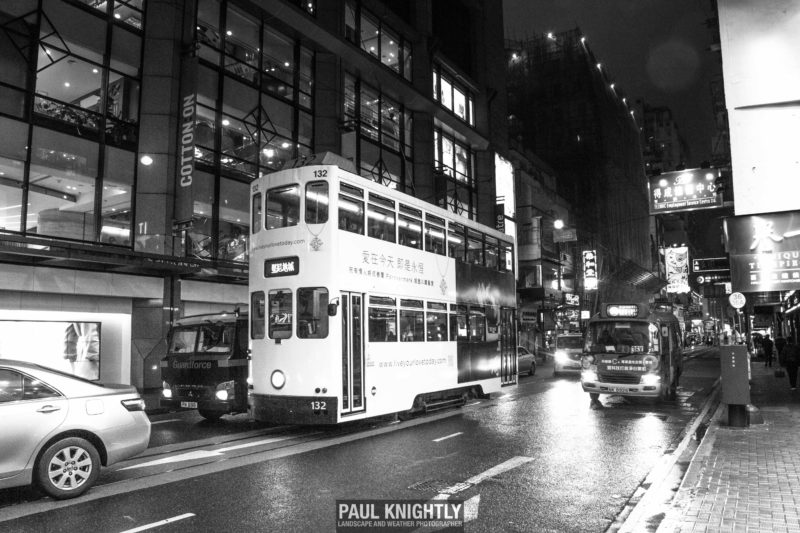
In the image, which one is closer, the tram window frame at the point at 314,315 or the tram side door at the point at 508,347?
the tram window frame at the point at 314,315

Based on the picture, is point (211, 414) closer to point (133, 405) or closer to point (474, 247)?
point (133, 405)

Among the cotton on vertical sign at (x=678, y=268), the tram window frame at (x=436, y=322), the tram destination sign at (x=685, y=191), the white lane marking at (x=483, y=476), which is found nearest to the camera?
the white lane marking at (x=483, y=476)

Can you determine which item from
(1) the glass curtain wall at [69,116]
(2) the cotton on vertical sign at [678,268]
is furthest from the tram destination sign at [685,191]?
(2) the cotton on vertical sign at [678,268]

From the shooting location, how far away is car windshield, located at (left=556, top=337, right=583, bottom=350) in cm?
2591

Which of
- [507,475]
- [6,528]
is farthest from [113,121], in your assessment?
[507,475]

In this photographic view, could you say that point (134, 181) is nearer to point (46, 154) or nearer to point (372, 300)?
point (46, 154)

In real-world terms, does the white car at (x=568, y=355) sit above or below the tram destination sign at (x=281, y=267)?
below

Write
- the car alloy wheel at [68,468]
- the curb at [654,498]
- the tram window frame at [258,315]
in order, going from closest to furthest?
1. the curb at [654,498]
2. the car alloy wheel at [68,468]
3. the tram window frame at [258,315]

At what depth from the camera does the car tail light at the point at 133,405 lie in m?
7.47

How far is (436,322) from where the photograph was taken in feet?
43.6

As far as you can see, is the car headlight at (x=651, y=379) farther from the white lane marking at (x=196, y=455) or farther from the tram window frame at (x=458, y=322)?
the white lane marking at (x=196, y=455)

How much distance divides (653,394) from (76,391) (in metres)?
13.1

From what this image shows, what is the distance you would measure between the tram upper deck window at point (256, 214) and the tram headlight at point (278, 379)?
2804 millimetres

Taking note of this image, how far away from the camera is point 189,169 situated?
1934cm
